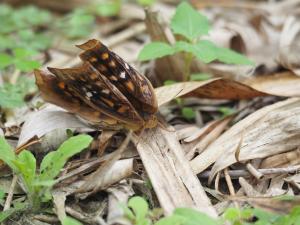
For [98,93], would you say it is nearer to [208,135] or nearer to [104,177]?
[104,177]

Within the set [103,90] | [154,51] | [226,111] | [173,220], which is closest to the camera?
[173,220]

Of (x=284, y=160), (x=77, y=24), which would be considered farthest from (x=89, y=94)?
(x=77, y=24)

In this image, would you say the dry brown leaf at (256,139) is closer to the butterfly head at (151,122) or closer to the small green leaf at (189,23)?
the butterfly head at (151,122)

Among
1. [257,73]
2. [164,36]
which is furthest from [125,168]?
[257,73]

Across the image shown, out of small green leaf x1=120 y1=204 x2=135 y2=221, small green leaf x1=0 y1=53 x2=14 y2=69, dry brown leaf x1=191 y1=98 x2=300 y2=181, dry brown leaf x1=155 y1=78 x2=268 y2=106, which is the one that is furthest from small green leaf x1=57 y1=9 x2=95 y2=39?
small green leaf x1=120 y1=204 x2=135 y2=221

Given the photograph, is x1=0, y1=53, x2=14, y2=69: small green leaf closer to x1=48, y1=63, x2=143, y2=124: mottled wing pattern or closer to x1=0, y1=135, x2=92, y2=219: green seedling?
x1=48, y1=63, x2=143, y2=124: mottled wing pattern
